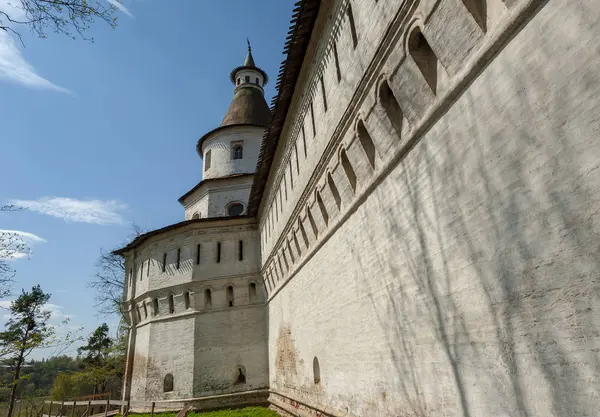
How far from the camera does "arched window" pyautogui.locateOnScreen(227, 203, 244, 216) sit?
840 inches

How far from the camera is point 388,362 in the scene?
5734mm

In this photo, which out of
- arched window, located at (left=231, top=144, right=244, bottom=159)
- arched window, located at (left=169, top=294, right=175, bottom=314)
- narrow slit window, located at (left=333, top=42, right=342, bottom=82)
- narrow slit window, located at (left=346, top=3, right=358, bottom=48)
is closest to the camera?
narrow slit window, located at (left=346, top=3, right=358, bottom=48)

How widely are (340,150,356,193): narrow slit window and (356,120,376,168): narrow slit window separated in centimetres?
72


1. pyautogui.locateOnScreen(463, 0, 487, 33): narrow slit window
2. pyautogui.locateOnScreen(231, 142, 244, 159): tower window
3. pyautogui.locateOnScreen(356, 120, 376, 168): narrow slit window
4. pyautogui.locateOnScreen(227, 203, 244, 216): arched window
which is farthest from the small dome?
pyautogui.locateOnScreen(463, 0, 487, 33): narrow slit window

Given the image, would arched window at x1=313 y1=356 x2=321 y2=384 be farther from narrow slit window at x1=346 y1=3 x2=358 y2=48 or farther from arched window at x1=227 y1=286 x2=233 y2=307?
arched window at x1=227 y1=286 x2=233 y2=307

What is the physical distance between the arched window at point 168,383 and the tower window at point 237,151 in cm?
1199

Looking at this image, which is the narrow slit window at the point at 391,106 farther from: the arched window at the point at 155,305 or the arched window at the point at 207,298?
the arched window at the point at 155,305

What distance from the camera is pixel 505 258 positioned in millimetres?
3443

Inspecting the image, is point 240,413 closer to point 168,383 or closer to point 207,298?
point 168,383

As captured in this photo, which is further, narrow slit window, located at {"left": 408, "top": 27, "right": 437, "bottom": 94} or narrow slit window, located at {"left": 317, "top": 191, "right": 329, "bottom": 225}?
narrow slit window, located at {"left": 317, "top": 191, "right": 329, "bottom": 225}

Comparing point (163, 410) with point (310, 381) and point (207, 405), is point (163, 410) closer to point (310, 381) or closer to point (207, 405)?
point (207, 405)

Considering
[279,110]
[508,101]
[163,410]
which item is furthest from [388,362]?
[163,410]

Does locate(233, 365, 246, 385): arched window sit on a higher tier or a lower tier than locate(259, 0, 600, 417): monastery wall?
lower

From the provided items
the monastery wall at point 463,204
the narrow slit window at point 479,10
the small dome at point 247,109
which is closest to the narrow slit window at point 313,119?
the monastery wall at point 463,204
